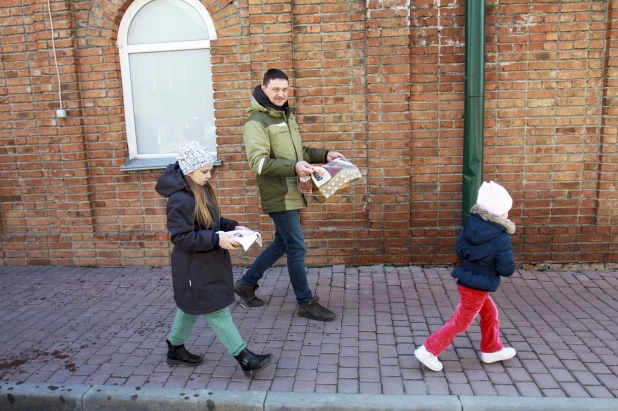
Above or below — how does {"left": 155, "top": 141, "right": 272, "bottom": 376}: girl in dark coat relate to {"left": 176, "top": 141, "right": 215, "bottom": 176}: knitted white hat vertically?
below

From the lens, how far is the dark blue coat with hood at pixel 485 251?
3.13m

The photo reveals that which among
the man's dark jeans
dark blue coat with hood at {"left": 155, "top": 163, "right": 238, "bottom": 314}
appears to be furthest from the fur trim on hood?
dark blue coat with hood at {"left": 155, "top": 163, "right": 238, "bottom": 314}

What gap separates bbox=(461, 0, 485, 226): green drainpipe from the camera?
4.70 m

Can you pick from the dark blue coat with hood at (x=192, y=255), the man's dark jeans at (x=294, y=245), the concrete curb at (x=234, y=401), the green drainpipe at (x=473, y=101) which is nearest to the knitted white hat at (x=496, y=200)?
the concrete curb at (x=234, y=401)

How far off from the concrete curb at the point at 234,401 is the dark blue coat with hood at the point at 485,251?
0.71m

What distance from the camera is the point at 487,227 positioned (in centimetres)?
315

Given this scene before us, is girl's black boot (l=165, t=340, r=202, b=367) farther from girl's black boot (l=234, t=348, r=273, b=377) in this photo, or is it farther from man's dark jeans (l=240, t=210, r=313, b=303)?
man's dark jeans (l=240, t=210, r=313, b=303)

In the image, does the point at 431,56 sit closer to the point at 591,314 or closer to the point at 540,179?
the point at 540,179

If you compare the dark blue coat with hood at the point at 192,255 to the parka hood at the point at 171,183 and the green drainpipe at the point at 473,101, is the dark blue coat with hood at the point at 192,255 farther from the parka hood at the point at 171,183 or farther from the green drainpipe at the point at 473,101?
the green drainpipe at the point at 473,101

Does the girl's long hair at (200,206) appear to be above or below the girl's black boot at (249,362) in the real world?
above

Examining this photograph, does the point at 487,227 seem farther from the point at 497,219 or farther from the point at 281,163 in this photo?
the point at 281,163

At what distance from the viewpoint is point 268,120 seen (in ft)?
13.2

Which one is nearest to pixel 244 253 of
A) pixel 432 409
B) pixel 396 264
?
pixel 396 264

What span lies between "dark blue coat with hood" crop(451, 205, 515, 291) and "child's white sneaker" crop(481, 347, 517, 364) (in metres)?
0.58
